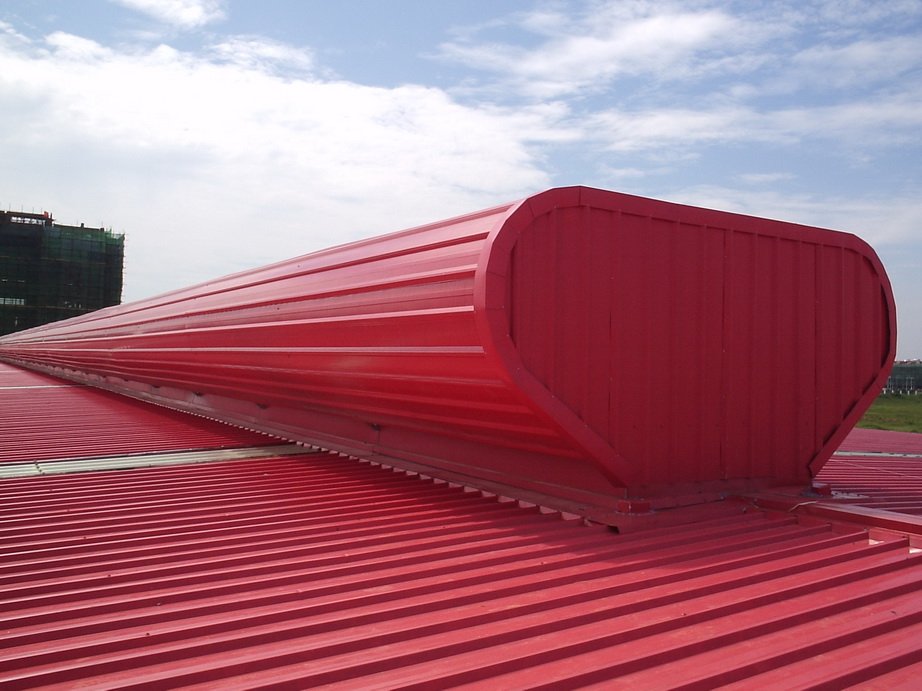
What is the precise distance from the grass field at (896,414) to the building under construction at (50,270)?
1768 inches

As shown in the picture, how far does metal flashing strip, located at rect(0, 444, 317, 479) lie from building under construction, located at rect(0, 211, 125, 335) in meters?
47.9

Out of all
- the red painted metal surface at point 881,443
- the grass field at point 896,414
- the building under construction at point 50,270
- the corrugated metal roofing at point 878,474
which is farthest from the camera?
the building under construction at point 50,270

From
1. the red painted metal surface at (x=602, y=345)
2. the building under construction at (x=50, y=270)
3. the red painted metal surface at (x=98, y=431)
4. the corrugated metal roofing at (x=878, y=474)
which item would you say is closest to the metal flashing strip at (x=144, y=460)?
the red painted metal surface at (x=98, y=431)

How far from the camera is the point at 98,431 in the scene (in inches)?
337

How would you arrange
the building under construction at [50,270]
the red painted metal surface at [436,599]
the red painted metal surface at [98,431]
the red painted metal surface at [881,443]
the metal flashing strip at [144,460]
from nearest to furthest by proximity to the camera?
the red painted metal surface at [436,599], the metal flashing strip at [144,460], the red painted metal surface at [98,431], the red painted metal surface at [881,443], the building under construction at [50,270]

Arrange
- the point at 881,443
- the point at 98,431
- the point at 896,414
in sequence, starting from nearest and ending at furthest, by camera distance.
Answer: the point at 98,431
the point at 881,443
the point at 896,414

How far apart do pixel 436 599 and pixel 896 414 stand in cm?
3016

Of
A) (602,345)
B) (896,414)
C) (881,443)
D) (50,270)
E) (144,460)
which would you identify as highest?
(50,270)

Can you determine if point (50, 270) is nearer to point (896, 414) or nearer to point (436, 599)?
point (896, 414)

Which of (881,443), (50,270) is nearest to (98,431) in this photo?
(881,443)

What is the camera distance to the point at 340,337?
5477 millimetres

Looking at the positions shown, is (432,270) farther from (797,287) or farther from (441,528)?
(797,287)

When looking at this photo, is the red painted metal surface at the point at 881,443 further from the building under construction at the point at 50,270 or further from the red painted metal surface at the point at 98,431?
the building under construction at the point at 50,270

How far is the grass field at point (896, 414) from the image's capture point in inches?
904
